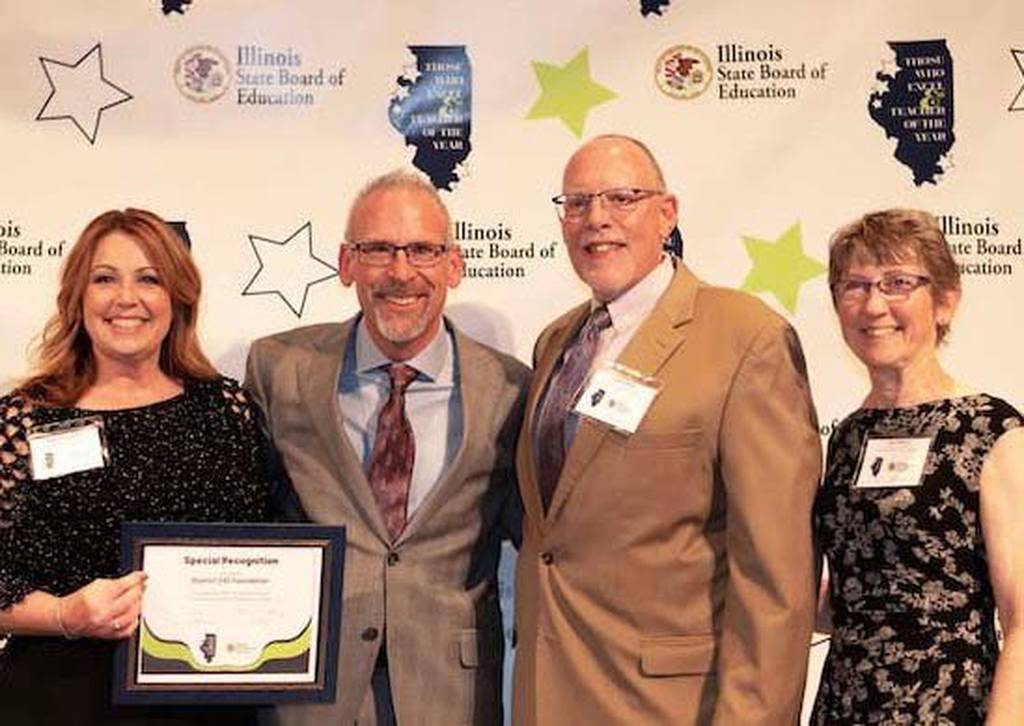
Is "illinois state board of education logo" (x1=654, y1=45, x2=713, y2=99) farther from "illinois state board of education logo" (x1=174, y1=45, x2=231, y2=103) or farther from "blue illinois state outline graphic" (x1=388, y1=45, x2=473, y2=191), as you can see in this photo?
"illinois state board of education logo" (x1=174, y1=45, x2=231, y2=103)

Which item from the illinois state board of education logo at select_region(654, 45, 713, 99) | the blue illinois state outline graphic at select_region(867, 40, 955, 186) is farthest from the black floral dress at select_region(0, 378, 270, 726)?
the blue illinois state outline graphic at select_region(867, 40, 955, 186)

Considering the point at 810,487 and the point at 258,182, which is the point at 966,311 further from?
the point at 258,182

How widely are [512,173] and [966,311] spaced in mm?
1143

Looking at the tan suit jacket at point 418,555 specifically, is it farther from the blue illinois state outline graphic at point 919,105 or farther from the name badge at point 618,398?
the blue illinois state outline graphic at point 919,105

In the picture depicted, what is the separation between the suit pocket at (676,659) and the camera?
8.07 ft

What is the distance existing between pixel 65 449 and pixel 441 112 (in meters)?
1.30

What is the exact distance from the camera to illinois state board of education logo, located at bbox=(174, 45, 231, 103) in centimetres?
340

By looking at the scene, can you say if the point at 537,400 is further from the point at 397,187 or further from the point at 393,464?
the point at 397,187

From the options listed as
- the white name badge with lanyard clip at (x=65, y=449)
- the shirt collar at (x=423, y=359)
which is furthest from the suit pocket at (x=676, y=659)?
the white name badge with lanyard clip at (x=65, y=449)

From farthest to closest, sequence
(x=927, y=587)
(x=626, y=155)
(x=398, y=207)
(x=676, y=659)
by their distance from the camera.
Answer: (x=398, y=207) → (x=626, y=155) → (x=676, y=659) → (x=927, y=587)

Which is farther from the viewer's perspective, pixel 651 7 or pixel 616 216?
pixel 651 7

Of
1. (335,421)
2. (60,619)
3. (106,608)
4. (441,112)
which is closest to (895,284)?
(335,421)

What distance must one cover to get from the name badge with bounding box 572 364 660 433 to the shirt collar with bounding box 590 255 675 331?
141 mm

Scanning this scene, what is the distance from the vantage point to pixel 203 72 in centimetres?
340
